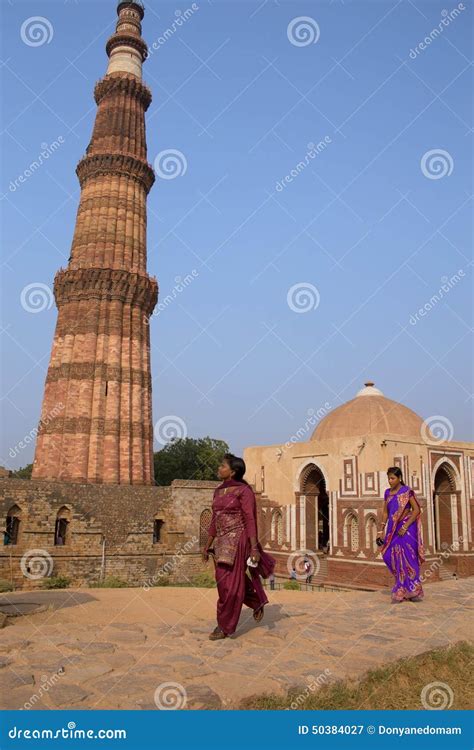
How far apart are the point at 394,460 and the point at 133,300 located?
46.9 ft

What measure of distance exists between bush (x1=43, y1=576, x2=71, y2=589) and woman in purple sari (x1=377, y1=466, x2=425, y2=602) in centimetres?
1336

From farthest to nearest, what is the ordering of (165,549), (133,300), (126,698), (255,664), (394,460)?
1. (133,300)
2. (165,549)
3. (394,460)
4. (255,664)
5. (126,698)

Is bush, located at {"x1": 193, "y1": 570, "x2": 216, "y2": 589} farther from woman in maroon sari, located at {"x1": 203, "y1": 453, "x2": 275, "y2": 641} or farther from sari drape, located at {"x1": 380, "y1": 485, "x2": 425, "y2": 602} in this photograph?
woman in maroon sari, located at {"x1": 203, "y1": 453, "x2": 275, "y2": 641}

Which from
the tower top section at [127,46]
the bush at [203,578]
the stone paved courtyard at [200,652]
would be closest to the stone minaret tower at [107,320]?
the tower top section at [127,46]

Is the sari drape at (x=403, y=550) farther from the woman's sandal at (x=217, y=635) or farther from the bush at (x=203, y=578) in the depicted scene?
the bush at (x=203, y=578)

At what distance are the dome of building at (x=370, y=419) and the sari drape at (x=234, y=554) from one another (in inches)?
636

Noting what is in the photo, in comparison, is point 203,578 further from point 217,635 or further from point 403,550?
point 217,635

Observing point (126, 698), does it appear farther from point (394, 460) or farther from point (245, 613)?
point (394, 460)

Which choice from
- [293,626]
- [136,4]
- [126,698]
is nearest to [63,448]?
[293,626]

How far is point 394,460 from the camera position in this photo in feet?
60.0

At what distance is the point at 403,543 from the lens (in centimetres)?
721

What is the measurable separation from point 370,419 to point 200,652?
17884mm

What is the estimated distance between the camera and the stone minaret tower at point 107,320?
2372cm

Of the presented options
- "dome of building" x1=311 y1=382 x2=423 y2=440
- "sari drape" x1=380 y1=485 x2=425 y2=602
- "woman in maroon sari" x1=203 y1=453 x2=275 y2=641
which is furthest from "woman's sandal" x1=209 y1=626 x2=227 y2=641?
"dome of building" x1=311 y1=382 x2=423 y2=440
